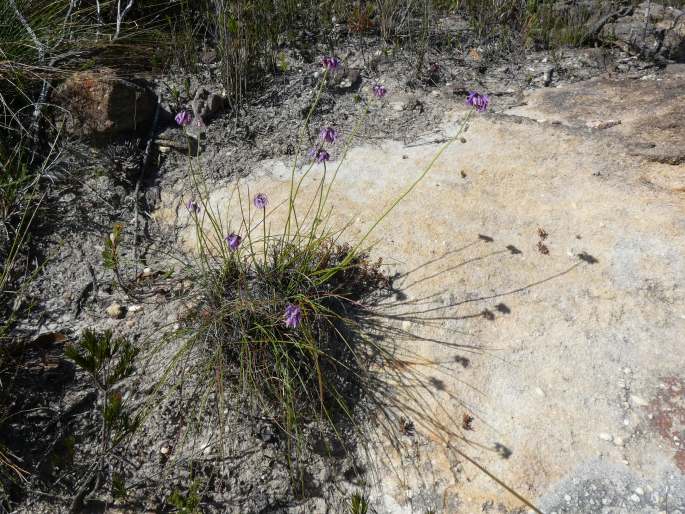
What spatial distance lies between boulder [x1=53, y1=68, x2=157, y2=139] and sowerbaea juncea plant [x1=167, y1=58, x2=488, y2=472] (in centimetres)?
138

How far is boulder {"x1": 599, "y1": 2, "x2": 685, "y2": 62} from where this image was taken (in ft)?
15.0

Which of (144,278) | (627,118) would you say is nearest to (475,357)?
(144,278)

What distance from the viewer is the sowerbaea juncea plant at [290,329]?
245 centimetres

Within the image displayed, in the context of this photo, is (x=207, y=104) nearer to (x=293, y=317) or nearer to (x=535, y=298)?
(x=293, y=317)

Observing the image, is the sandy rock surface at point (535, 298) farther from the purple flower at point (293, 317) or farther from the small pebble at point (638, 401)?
the purple flower at point (293, 317)

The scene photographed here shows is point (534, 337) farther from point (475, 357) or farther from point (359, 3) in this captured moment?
point (359, 3)

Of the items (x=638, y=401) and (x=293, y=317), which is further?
(x=638, y=401)

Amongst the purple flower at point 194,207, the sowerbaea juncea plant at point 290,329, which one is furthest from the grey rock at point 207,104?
the sowerbaea juncea plant at point 290,329

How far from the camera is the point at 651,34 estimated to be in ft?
15.5

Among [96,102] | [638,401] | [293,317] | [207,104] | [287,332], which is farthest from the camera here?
[207,104]

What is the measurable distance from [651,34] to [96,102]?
178 inches

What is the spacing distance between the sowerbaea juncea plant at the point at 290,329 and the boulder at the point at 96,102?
1380mm

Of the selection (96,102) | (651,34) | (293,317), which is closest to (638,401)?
(293,317)

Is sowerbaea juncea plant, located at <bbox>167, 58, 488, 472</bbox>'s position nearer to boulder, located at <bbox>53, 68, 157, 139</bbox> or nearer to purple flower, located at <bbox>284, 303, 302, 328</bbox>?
purple flower, located at <bbox>284, 303, 302, 328</bbox>
